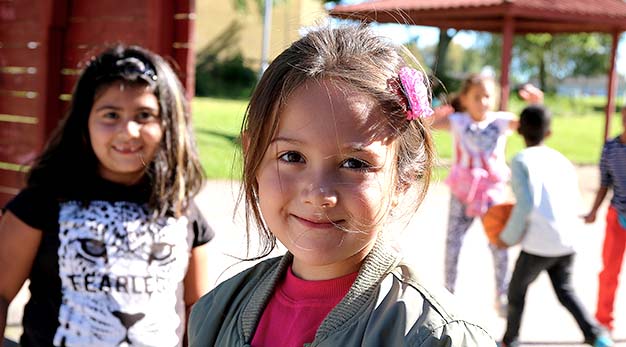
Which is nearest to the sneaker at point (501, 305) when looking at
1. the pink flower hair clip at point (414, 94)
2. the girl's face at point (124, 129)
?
the girl's face at point (124, 129)

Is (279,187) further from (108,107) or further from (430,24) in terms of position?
(430,24)

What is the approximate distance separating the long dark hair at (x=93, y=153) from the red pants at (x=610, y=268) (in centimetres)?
364

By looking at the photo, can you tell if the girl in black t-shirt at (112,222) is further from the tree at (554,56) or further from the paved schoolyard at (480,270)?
the tree at (554,56)

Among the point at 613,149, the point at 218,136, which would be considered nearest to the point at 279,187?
the point at 613,149

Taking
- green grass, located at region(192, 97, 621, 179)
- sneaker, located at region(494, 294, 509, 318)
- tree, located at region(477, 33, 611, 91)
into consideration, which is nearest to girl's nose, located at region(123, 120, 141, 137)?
sneaker, located at region(494, 294, 509, 318)

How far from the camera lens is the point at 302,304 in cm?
166

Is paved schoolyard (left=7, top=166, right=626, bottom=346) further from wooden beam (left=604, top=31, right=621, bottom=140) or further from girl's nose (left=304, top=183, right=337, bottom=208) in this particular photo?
girl's nose (left=304, top=183, right=337, bottom=208)

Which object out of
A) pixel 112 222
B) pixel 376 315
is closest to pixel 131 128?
pixel 112 222

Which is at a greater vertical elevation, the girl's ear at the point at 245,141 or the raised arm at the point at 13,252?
the girl's ear at the point at 245,141

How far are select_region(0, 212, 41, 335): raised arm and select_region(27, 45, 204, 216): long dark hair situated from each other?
0.15m

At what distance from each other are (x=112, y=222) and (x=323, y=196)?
124 centimetres

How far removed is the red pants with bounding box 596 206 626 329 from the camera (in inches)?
212

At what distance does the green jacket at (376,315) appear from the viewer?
1.41 metres

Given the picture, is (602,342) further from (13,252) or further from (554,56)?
(554,56)
